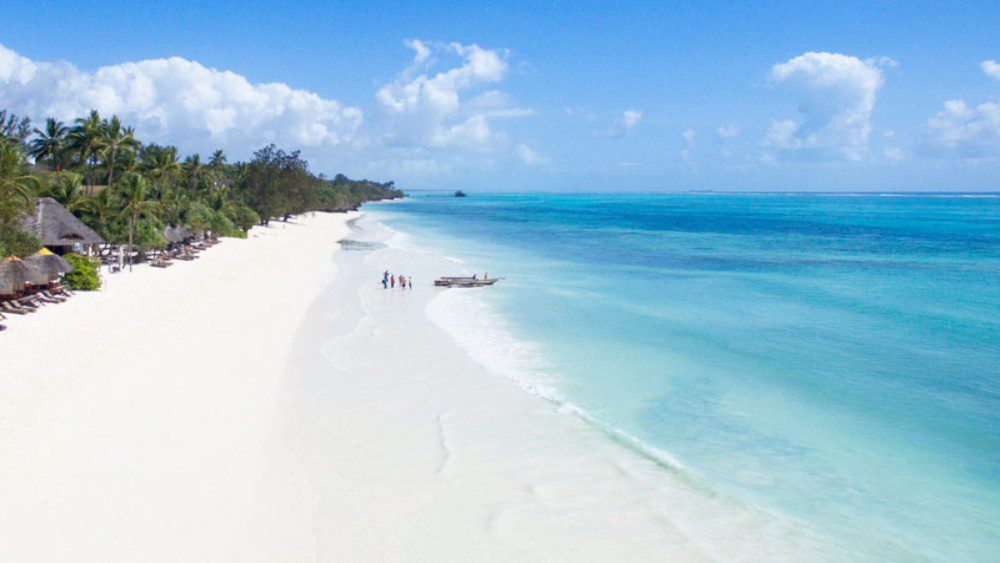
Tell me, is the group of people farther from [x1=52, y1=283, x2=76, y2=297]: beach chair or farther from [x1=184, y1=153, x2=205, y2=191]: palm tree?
[x1=184, y1=153, x2=205, y2=191]: palm tree

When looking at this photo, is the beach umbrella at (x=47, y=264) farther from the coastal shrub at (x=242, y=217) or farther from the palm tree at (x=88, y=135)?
the coastal shrub at (x=242, y=217)

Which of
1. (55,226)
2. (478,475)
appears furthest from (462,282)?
(478,475)

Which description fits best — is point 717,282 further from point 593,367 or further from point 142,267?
point 142,267

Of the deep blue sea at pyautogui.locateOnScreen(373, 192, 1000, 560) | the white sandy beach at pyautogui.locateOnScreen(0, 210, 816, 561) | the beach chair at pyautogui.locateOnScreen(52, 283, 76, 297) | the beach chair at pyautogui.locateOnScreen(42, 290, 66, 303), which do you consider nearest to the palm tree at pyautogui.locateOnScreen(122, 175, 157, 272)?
the beach chair at pyautogui.locateOnScreen(52, 283, 76, 297)

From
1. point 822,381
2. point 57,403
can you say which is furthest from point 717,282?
point 57,403

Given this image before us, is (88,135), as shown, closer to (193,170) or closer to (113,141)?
(113,141)

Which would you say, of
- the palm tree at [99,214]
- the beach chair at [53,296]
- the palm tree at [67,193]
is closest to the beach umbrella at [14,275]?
the beach chair at [53,296]
